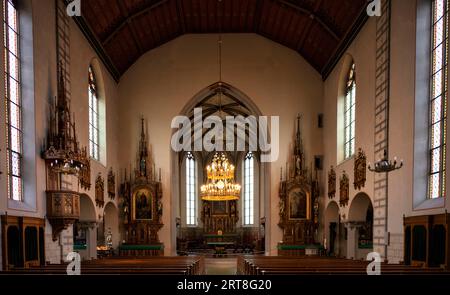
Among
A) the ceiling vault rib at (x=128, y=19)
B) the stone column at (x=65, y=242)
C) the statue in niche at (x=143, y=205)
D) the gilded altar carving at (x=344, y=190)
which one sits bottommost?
the stone column at (x=65, y=242)

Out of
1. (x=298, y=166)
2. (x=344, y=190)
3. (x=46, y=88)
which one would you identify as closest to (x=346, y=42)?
(x=344, y=190)

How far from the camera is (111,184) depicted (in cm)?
2139

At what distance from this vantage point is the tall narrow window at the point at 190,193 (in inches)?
1527

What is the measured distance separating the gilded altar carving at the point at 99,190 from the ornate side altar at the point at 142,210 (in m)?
3.52

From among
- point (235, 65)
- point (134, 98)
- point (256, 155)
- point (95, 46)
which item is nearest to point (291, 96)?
point (235, 65)

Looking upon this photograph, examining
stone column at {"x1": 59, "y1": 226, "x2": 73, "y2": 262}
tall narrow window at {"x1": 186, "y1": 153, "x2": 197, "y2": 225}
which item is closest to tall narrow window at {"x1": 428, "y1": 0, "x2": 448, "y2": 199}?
stone column at {"x1": 59, "y1": 226, "x2": 73, "y2": 262}

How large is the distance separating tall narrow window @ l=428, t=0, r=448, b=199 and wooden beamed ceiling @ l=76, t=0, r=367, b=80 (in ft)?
15.1

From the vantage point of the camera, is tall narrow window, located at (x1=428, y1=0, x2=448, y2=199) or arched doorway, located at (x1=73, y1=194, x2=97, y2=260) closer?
tall narrow window, located at (x1=428, y1=0, x2=448, y2=199)

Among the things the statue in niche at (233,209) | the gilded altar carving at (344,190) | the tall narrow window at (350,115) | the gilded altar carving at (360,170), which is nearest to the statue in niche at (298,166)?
the tall narrow window at (350,115)

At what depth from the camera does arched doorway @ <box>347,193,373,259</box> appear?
18.0 metres

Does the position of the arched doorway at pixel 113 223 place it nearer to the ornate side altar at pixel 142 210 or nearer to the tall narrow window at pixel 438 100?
the ornate side altar at pixel 142 210

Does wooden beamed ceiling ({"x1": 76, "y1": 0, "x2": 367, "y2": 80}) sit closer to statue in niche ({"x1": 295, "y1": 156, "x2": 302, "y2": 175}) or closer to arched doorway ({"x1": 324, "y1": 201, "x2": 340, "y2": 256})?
statue in niche ({"x1": 295, "y1": 156, "x2": 302, "y2": 175})

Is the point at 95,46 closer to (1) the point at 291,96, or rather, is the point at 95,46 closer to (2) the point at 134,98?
(2) the point at 134,98

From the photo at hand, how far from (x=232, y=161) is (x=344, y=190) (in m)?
22.2
